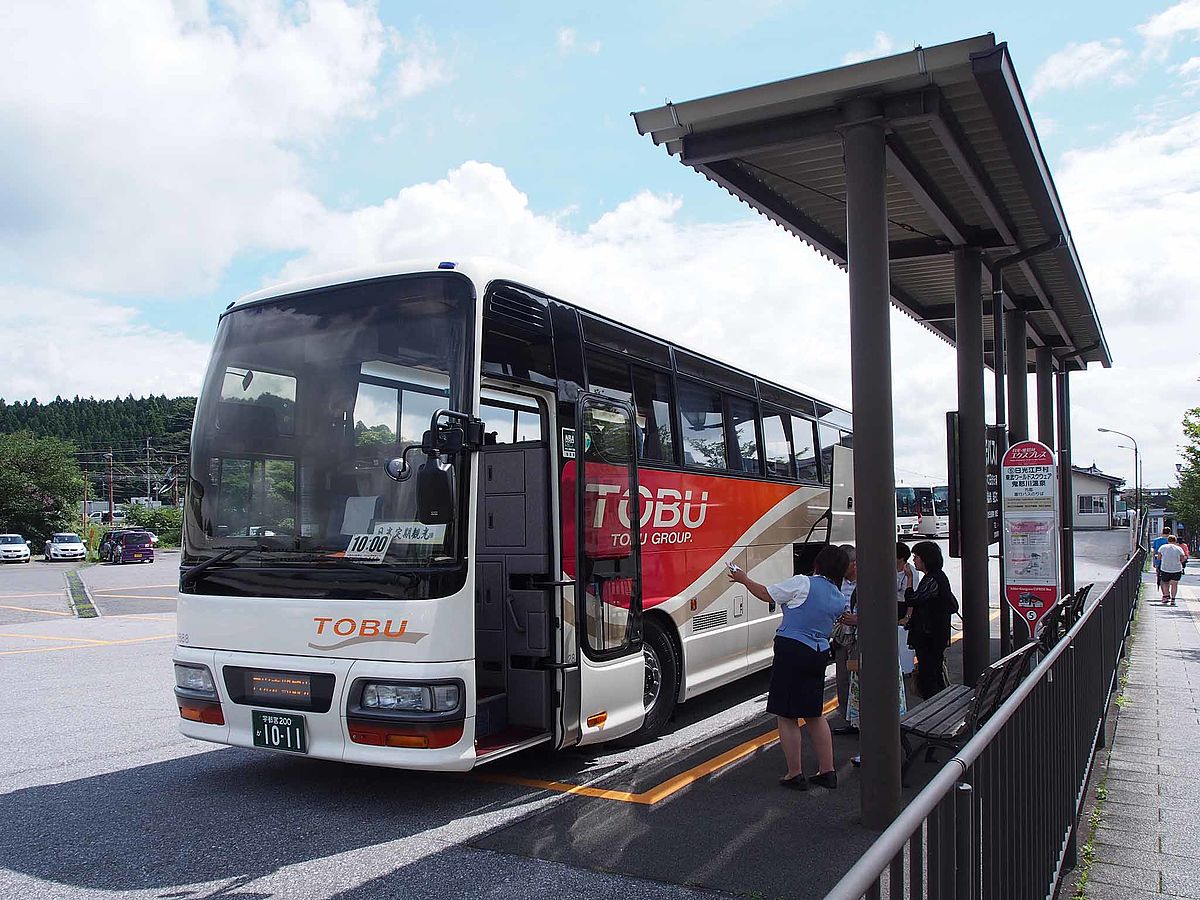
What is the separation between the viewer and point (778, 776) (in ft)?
22.4

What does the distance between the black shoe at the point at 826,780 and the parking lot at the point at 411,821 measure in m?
0.08

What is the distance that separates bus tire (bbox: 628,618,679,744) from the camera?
25.7ft

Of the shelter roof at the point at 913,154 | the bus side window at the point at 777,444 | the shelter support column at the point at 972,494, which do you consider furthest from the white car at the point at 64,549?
the shelter support column at the point at 972,494

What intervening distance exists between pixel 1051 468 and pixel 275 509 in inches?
282

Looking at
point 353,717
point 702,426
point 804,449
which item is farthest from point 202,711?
point 804,449

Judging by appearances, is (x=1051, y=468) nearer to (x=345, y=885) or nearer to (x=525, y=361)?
(x=525, y=361)

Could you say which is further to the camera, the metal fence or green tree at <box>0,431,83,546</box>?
green tree at <box>0,431,83,546</box>

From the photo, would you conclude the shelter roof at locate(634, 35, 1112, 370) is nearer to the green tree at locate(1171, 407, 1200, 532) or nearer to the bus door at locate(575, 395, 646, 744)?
the bus door at locate(575, 395, 646, 744)

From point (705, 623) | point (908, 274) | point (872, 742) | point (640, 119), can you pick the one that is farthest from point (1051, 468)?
point (640, 119)

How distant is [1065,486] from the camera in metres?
16.6

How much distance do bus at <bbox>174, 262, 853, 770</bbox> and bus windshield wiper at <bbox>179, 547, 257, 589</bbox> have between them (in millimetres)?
20

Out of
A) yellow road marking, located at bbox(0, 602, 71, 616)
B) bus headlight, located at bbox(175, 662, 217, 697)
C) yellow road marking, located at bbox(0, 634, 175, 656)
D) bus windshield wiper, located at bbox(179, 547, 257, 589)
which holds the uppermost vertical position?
bus windshield wiper, located at bbox(179, 547, 257, 589)

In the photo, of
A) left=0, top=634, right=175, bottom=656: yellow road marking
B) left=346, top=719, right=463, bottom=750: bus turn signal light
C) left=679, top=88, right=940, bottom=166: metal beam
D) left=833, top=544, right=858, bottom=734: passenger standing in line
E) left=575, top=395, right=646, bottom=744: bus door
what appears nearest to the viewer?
left=346, top=719, right=463, bottom=750: bus turn signal light

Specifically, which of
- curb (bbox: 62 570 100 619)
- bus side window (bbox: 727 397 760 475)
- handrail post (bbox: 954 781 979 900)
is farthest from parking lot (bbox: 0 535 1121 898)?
curb (bbox: 62 570 100 619)
